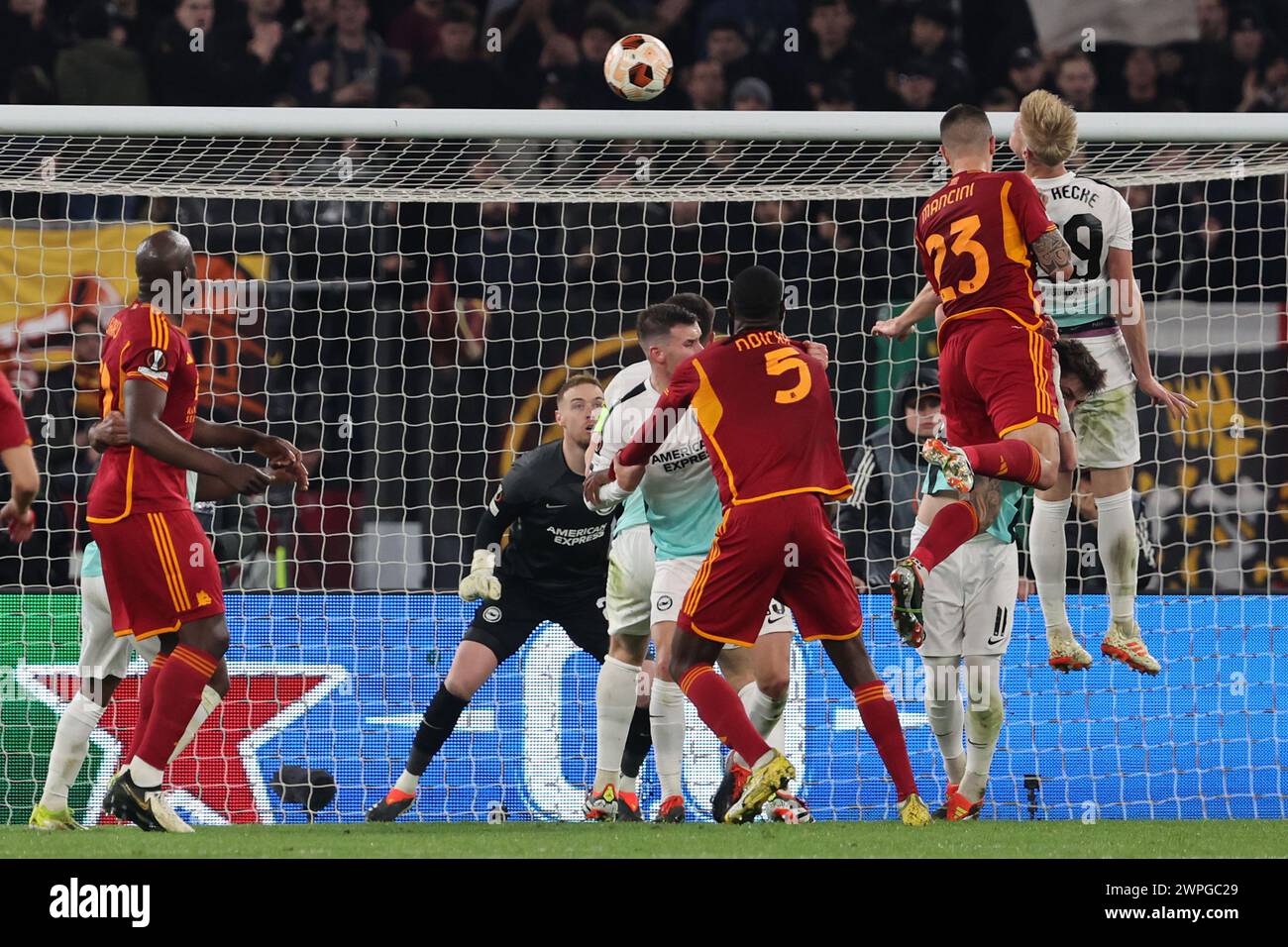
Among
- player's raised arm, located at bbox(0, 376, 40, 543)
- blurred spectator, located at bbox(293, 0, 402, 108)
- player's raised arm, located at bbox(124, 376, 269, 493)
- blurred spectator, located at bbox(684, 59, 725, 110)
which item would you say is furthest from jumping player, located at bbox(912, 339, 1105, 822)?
blurred spectator, located at bbox(293, 0, 402, 108)

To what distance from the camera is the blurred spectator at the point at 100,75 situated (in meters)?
10.2

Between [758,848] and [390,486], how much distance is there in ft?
14.1

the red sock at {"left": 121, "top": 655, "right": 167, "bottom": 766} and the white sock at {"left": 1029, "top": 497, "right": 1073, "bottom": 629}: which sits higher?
the white sock at {"left": 1029, "top": 497, "right": 1073, "bottom": 629}

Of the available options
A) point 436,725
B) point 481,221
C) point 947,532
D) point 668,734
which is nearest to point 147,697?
point 436,725

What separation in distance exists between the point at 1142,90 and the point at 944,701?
5730 mm

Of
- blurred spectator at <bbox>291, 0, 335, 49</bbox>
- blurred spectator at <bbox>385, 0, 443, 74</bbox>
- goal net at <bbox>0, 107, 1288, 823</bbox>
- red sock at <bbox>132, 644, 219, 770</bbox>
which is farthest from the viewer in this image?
blurred spectator at <bbox>385, 0, 443, 74</bbox>

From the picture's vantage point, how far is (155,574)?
5.84 meters

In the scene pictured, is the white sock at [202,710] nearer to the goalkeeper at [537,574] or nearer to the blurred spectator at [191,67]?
the goalkeeper at [537,574]

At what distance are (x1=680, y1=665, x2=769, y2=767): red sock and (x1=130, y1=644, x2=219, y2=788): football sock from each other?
170 centimetres

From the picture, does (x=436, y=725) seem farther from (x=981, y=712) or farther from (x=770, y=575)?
(x=981, y=712)

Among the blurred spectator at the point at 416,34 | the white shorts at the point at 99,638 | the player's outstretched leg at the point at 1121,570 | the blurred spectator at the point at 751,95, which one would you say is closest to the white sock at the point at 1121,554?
the player's outstretched leg at the point at 1121,570

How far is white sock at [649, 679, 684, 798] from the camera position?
690 cm

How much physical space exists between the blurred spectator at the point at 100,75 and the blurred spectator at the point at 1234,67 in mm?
6738

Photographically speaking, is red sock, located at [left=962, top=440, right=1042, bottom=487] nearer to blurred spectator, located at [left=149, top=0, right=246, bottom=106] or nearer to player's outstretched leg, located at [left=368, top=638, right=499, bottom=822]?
player's outstretched leg, located at [left=368, top=638, right=499, bottom=822]
